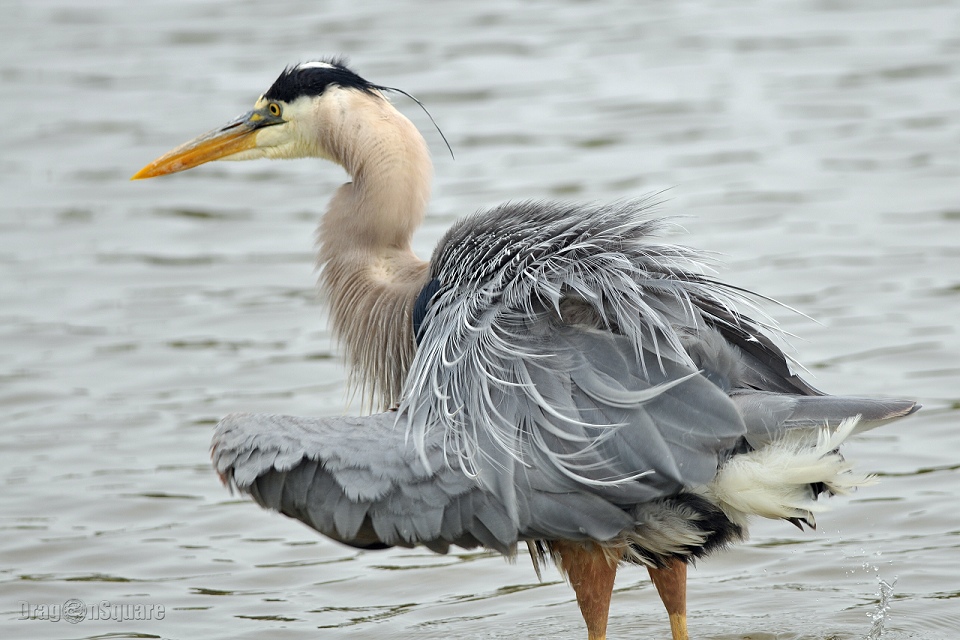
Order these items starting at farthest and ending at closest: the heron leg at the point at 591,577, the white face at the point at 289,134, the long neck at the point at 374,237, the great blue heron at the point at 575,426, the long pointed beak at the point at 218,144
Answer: the long pointed beak at the point at 218,144 < the white face at the point at 289,134 < the long neck at the point at 374,237 < the heron leg at the point at 591,577 < the great blue heron at the point at 575,426

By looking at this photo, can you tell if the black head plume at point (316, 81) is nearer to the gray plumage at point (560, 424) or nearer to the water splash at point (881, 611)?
the gray plumage at point (560, 424)

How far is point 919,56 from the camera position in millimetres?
14023

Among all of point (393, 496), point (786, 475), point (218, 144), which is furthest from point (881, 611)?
point (218, 144)

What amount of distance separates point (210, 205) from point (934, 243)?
598 centimetres

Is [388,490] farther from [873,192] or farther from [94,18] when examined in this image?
[94,18]

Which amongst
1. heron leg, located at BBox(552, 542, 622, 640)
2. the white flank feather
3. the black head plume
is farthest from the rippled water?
the black head plume

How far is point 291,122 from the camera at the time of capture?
21.9 feet

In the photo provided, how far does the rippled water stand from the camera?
6.62 meters

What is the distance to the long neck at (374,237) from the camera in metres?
6.18

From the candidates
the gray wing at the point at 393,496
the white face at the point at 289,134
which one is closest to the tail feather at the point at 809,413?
the gray wing at the point at 393,496

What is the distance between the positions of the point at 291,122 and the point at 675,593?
2828mm

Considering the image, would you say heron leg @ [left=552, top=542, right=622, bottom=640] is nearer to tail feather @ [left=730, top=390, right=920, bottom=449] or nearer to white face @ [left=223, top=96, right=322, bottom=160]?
tail feather @ [left=730, top=390, right=920, bottom=449]

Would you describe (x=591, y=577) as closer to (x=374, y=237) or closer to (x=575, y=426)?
(x=575, y=426)

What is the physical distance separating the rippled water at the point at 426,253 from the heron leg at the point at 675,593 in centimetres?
42
